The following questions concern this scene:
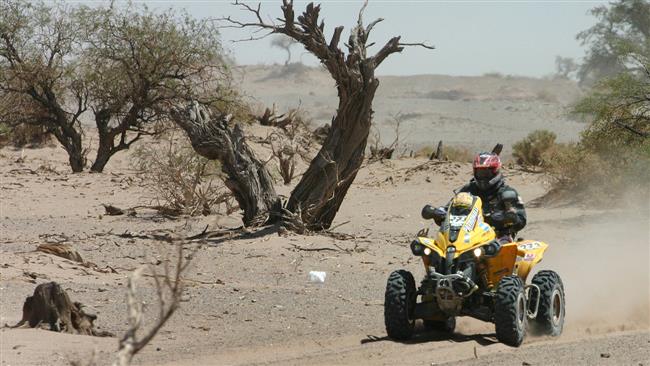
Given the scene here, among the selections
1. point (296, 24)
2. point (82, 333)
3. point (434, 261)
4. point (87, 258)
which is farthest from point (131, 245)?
point (434, 261)

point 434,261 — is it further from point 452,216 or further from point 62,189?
point 62,189

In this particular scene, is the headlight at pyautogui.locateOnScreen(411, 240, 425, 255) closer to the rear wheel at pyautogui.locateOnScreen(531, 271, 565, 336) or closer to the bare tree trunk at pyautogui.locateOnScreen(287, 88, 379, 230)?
the rear wheel at pyautogui.locateOnScreen(531, 271, 565, 336)

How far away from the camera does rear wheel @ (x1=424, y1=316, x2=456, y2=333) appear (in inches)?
424

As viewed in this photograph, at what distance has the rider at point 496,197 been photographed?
10.6 meters

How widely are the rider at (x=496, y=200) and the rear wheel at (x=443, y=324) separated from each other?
37.3 inches

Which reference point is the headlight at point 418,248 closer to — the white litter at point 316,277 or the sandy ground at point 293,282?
the sandy ground at point 293,282

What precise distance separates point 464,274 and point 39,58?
19.4 meters

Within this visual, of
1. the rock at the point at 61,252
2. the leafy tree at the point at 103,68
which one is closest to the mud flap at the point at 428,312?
the rock at the point at 61,252

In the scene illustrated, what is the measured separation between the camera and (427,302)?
1023cm

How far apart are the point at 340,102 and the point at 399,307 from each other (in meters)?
7.62

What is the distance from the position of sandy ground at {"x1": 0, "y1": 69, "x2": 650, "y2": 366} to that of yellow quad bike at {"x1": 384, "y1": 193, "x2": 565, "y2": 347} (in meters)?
0.23

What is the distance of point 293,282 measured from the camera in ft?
46.3

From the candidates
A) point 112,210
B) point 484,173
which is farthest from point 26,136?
point 484,173

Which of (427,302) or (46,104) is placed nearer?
(427,302)
